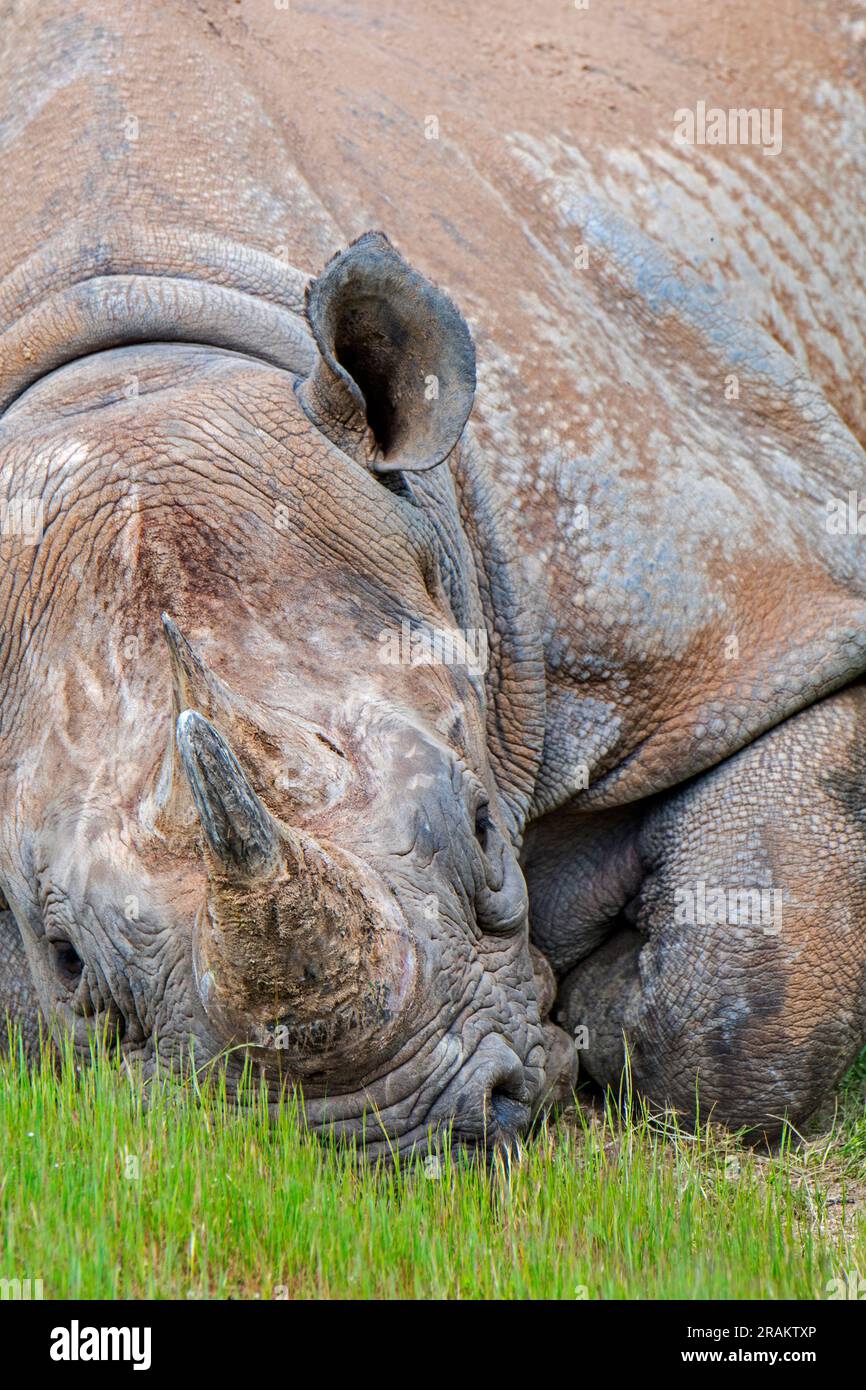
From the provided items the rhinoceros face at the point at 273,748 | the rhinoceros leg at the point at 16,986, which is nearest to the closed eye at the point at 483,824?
the rhinoceros face at the point at 273,748

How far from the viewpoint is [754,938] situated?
544cm

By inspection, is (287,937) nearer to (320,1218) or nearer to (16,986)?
(320,1218)

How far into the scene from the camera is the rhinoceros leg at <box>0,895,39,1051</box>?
541 centimetres

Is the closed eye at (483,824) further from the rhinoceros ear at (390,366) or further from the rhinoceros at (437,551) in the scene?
the rhinoceros ear at (390,366)

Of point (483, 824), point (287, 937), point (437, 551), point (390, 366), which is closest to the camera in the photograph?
point (287, 937)

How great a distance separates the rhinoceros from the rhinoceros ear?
1cm

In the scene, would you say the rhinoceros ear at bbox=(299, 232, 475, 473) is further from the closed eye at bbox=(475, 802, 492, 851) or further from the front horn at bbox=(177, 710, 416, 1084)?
the front horn at bbox=(177, 710, 416, 1084)

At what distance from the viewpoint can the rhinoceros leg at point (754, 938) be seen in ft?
17.9

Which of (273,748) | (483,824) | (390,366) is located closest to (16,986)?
(483,824)

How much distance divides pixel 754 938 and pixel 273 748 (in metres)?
1.94

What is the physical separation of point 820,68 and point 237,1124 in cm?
472

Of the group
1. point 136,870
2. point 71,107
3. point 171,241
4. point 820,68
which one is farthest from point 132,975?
point 820,68

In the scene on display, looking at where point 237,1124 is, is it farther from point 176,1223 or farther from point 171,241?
point 171,241

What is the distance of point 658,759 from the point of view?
18.4 ft
